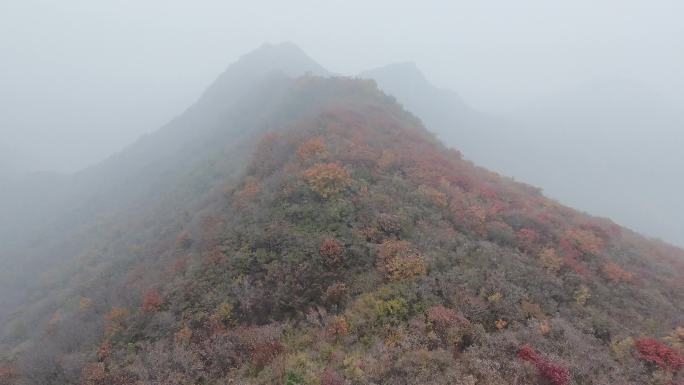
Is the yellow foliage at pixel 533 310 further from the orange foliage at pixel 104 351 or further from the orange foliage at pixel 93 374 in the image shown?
the orange foliage at pixel 104 351

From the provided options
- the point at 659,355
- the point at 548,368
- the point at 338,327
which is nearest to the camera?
the point at 548,368

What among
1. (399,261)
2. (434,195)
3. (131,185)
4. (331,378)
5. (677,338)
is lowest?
(131,185)

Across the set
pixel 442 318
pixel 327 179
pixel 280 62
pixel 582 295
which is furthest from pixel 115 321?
pixel 280 62

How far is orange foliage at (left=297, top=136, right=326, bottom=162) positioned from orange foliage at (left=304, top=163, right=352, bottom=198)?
7.90 feet

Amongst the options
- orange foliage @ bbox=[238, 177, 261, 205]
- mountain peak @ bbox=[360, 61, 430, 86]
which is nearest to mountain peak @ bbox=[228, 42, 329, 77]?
Answer: mountain peak @ bbox=[360, 61, 430, 86]

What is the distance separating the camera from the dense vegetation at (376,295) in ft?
29.9

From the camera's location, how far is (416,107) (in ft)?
314

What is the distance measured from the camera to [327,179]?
17422 mm

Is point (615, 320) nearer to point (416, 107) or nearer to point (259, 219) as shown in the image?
point (259, 219)

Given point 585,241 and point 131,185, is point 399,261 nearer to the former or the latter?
point 585,241

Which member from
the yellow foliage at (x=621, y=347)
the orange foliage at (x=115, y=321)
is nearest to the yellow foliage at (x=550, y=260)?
the yellow foliage at (x=621, y=347)

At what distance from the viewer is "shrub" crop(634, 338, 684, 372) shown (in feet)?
30.3

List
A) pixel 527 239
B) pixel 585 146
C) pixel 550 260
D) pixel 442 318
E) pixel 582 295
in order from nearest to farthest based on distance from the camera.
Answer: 1. pixel 442 318
2. pixel 582 295
3. pixel 550 260
4. pixel 527 239
5. pixel 585 146

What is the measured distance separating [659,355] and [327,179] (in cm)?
1286
